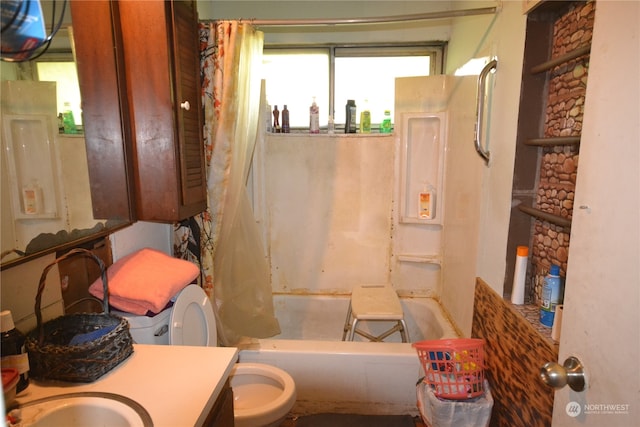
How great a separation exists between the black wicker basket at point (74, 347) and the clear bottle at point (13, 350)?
0.09ft

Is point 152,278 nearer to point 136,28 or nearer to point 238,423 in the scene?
point 238,423

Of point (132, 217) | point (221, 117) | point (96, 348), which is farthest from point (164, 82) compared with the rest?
point (96, 348)

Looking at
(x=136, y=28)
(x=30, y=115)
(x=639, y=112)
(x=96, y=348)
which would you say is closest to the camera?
(x=639, y=112)

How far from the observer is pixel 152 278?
1353mm

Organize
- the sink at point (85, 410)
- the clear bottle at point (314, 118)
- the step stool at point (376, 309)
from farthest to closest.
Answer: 1. the clear bottle at point (314, 118)
2. the step stool at point (376, 309)
3. the sink at point (85, 410)

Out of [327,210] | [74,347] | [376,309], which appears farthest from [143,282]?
[327,210]

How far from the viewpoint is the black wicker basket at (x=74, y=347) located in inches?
35.6

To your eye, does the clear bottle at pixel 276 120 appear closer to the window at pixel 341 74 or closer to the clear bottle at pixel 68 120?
the window at pixel 341 74

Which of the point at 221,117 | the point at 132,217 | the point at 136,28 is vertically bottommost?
the point at 132,217

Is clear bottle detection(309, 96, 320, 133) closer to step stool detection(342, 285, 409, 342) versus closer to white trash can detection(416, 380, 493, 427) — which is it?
step stool detection(342, 285, 409, 342)

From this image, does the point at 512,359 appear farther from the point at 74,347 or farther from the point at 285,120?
the point at 285,120

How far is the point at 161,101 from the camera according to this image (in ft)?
4.58

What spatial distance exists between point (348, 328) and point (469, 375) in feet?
2.89

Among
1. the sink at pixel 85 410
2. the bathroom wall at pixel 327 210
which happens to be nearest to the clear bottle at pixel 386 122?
the bathroom wall at pixel 327 210
